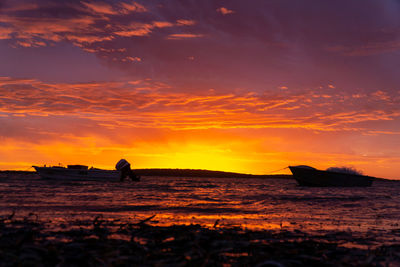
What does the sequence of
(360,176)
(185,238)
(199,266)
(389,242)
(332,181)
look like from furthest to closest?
(360,176), (332,181), (389,242), (185,238), (199,266)

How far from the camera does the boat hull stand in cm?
6456

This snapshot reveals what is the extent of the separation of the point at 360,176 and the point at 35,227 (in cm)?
6788

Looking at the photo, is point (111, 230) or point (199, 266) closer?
point (199, 266)

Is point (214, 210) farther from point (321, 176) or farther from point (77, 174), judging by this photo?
point (77, 174)

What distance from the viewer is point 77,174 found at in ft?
215

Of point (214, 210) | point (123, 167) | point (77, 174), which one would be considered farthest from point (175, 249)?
point (123, 167)

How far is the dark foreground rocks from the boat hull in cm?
5873

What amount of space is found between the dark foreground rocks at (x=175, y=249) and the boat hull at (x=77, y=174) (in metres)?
58.7

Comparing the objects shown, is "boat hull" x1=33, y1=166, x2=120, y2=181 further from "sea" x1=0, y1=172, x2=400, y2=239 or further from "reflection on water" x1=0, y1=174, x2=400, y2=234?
"sea" x1=0, y1=172, x2=400, y2=239

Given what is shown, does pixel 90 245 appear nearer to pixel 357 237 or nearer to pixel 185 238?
pixel 185 238

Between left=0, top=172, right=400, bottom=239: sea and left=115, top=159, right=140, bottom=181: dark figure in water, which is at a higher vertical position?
left=115, top=159, right=140, bottom=181: dark figure in water

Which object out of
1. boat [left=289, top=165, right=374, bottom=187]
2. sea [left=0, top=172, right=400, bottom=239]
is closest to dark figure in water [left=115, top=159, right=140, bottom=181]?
boat [left=289, top=165, right=374, bottom=187]

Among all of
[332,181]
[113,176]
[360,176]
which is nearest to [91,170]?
[113,176]

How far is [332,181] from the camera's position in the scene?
61.0 meters
